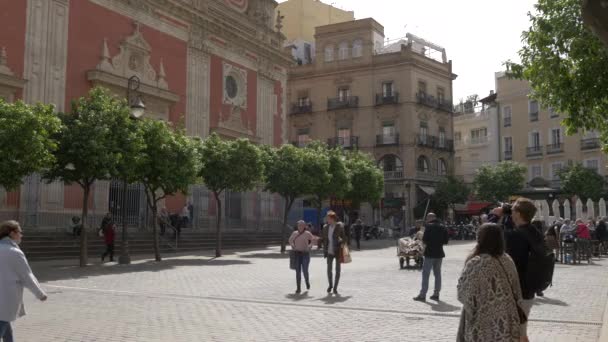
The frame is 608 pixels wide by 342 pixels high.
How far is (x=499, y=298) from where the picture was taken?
468cm

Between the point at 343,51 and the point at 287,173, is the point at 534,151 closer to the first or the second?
the point at 343,51

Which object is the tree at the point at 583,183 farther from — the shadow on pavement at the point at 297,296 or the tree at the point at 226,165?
the shadow on pavement at the point at 297,296

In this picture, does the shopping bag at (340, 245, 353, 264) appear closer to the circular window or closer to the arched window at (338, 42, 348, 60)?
the circular window

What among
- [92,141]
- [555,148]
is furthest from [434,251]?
[555,148]

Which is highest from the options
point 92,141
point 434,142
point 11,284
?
point 434,142

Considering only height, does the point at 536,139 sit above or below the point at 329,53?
below

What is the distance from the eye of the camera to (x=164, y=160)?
20297 mm

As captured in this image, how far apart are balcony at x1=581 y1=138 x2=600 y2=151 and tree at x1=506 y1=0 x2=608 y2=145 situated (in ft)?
131

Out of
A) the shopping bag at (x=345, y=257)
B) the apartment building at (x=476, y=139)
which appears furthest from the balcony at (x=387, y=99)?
the shopping bag at (x=345, y=257)

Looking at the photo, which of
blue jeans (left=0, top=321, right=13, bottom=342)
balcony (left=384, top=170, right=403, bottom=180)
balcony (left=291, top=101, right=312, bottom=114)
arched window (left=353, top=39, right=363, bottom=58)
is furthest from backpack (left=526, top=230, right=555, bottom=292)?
balcony (left=291, top=101, right=312, bottom=114)

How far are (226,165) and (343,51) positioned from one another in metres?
31.9

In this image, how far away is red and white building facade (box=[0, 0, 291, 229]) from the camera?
77.2ft

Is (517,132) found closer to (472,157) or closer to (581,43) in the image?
(472,157)

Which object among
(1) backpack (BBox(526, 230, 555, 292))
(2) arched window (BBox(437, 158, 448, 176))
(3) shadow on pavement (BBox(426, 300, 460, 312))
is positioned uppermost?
(2) arched window (BBox(437, 158, 448, 176))
